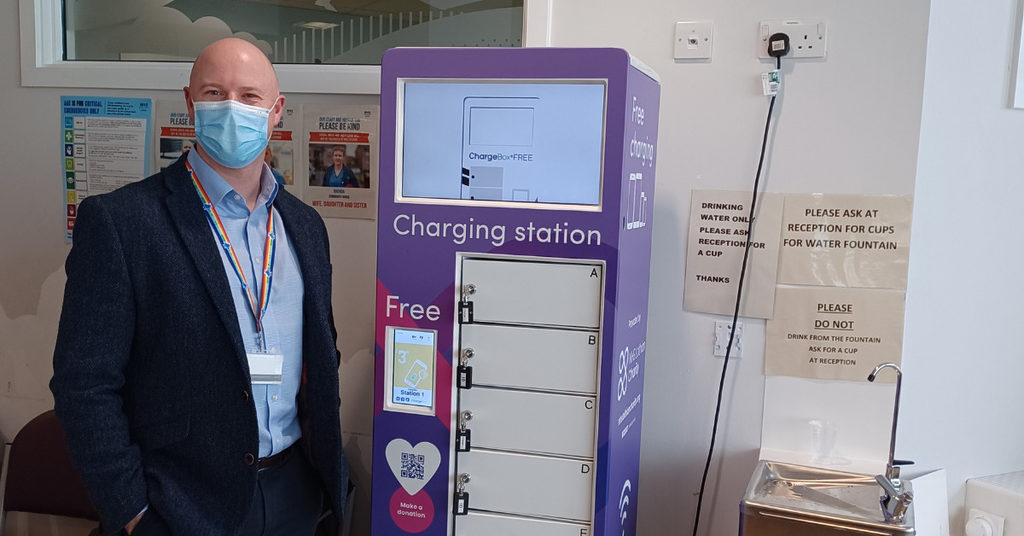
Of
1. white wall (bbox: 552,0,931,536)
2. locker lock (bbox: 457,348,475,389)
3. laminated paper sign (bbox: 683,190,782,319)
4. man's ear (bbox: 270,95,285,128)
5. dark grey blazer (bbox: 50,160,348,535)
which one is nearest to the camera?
dark grey blazer (bbox: 50,160,348,535)

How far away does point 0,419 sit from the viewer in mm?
3029

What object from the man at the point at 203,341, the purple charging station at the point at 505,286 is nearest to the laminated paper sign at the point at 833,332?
the purple charging station at the point at 505,286

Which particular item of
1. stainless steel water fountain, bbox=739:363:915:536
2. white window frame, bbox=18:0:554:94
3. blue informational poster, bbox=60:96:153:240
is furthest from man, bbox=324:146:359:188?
stainless steel water fountain, bbox=739:363:915:536

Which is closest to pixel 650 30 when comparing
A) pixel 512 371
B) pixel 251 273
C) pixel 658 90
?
pixel 658 90

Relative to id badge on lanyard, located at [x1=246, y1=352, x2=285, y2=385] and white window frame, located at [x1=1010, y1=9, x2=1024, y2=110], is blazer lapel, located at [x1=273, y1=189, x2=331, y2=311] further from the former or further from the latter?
white window frame, located at [x1=1010, y1=9, x2=1024, y2=110]

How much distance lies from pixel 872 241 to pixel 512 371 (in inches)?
44.1

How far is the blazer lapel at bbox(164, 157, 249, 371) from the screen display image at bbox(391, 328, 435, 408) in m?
0.41

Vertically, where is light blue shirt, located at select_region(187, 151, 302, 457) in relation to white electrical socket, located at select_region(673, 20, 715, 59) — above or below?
below

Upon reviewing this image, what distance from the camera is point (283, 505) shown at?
1806 millimetres

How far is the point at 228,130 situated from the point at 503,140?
0.60 m

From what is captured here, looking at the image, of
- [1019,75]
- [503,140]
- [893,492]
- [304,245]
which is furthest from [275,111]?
[1019,75]

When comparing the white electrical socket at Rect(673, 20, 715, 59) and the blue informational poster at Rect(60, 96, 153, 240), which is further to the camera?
the blue informational poster at Rect(60, 96, 153, 240)

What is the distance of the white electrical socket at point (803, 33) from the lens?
2.25 m

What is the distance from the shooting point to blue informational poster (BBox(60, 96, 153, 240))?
282cm
